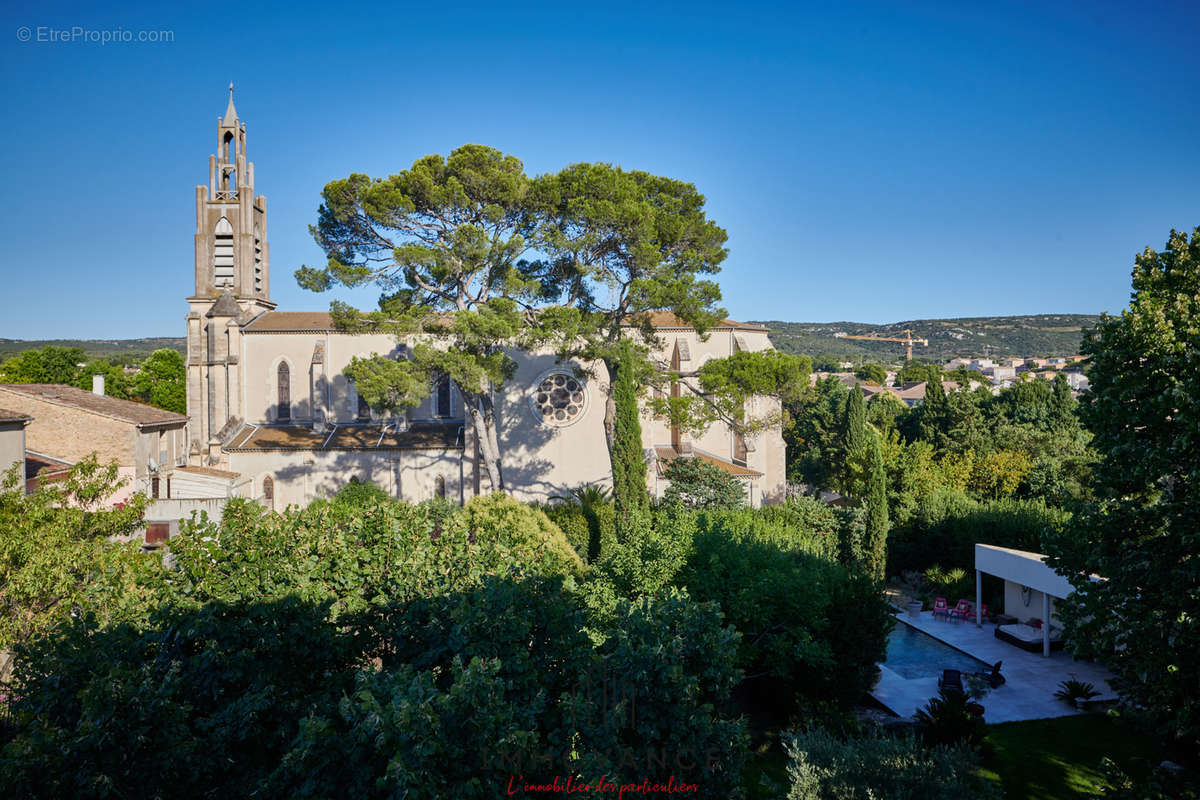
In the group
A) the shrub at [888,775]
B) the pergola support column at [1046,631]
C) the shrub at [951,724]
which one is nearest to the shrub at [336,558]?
the shrub at [888,775]

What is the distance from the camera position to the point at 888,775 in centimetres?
741

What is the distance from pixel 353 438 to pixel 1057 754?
26.4 meters

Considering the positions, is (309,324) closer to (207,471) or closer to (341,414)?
(341,414)

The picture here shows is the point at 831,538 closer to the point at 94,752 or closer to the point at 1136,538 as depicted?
the point at 1136,538

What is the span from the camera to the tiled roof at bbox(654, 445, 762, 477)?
27.9 metres

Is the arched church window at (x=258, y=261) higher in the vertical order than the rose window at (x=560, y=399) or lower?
higher

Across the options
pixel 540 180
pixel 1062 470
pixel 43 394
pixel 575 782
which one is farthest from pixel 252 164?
pixel 1062 470

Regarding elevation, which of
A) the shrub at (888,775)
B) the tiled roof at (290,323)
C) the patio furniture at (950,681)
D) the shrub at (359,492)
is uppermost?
the tiled roof at (290,323)

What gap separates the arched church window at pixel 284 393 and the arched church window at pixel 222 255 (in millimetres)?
5702

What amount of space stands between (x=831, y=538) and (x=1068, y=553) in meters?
12.8

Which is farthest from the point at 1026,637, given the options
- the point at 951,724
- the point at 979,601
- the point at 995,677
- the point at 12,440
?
the point at 12,440

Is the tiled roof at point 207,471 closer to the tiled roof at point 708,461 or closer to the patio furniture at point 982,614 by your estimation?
the tiled roof at point 708,461

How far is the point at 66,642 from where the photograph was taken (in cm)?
664

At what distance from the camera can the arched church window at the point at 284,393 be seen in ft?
102
